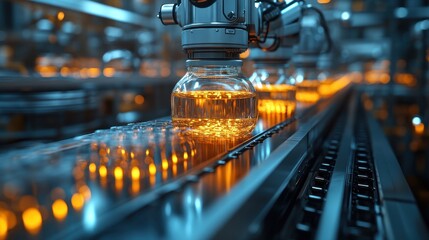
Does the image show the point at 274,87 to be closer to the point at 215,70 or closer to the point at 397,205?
the point at 215,70

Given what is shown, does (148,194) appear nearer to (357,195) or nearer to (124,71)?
(357,195)

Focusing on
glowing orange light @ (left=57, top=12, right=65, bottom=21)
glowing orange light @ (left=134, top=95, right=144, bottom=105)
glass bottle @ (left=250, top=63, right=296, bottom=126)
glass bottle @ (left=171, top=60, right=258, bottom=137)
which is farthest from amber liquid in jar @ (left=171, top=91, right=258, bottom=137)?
glowing orange light @ (left=134, top=95, right=144, bottom=105)

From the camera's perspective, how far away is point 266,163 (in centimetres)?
33

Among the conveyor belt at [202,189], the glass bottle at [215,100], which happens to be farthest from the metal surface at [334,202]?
the glass bottle at [215,100]

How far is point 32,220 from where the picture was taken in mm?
203

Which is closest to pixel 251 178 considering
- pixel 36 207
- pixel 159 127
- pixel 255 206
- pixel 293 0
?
pixel 255 206

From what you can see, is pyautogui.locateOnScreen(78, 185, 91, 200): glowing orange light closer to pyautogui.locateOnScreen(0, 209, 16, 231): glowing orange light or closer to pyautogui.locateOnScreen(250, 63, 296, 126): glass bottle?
pyautogui.locateOnScreen(0, 209, 16, 231): glowing orange light

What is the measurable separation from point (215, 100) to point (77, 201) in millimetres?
245

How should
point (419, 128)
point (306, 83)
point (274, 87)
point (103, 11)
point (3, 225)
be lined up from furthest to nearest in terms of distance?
point (103, 11) < point (419, 128) < point (306, 83) < point (274, 87) < point (3, 225)

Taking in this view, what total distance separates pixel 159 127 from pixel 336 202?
0.87 ft

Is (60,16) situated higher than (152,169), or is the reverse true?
(60,16)

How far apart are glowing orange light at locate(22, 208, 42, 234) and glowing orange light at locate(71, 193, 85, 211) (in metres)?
0.02

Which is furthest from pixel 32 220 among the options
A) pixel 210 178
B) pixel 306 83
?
pixel 306 83

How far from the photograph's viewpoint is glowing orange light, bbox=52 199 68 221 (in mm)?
208
